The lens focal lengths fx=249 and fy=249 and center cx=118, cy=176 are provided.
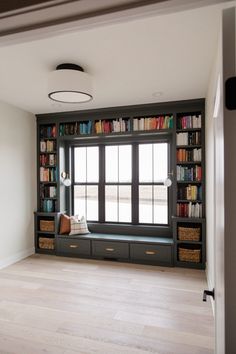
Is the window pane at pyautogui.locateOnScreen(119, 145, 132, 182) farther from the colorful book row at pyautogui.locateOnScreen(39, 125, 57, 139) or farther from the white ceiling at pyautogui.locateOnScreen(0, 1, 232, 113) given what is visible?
the colorful book row at pyautogui.locateOnScreen(39, 125, 57, 139)

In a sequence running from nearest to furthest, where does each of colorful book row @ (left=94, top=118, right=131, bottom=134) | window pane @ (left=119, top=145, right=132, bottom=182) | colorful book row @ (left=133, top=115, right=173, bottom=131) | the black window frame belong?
colorful book row @ (left=133, top=115, right=173, bottom=131)
colorful book row @ (left=94, top=118, right=131, bottom=134)
the black window frame
window pane @ (left=119, top=145, right=132, bottom=182)

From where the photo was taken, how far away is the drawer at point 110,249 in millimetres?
4105

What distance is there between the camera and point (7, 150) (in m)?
4.01

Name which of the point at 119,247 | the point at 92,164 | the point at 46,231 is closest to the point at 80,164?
the point at 92,164

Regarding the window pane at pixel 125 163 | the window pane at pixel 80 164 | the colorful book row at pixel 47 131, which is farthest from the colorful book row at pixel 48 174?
the window pane at pixel 125 163

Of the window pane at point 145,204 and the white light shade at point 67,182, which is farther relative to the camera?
the white light shade at point 67,182

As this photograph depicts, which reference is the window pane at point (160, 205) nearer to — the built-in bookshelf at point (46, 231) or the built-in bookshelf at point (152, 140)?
the built-in bookshelf at point (152, 140)

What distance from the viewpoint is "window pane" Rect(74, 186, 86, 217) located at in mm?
4934

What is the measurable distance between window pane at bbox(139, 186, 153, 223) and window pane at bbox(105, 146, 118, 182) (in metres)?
0.57

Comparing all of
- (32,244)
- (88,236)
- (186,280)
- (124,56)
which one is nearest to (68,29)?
(124,56)

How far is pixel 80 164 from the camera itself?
16.2 ft

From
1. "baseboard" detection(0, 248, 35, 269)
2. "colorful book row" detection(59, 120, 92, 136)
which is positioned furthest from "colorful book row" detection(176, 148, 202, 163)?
"baseboard" detection(0, 248, 35, 269)

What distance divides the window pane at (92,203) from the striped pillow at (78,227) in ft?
1.00

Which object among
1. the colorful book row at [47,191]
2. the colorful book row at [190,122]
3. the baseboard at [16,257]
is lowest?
the baseboard at [16,257]
